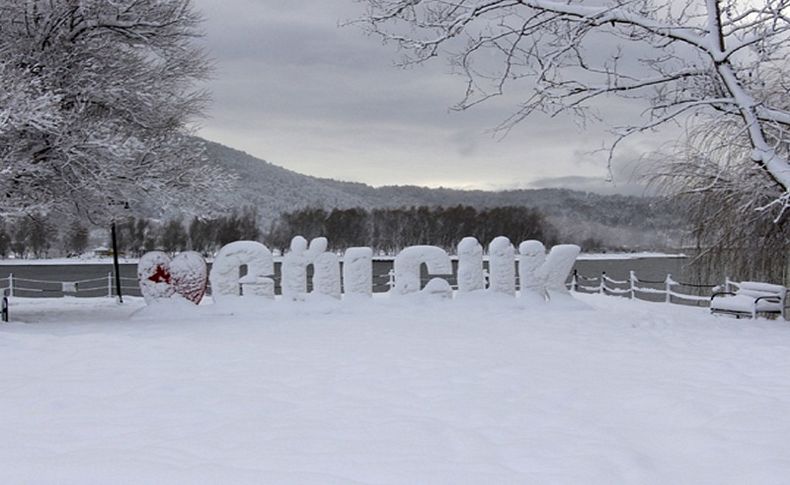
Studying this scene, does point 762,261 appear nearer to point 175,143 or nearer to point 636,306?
point 636,306

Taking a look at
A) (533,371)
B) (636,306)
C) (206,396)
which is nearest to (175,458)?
(206,396)

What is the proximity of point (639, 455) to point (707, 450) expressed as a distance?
1.84ft

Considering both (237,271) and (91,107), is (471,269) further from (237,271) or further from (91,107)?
(91,107)

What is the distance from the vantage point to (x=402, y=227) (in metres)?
108

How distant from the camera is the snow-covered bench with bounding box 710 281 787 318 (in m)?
13.4

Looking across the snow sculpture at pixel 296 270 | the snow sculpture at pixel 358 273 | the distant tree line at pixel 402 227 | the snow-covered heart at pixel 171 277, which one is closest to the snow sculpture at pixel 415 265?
the snow sculpture at pixel 358 273

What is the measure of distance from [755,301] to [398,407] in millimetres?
10543

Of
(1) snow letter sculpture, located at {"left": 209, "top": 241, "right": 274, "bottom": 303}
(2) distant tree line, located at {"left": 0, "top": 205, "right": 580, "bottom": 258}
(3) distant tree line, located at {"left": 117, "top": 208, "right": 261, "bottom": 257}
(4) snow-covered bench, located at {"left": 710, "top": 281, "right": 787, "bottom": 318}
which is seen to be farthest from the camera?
(2) distant tree line, located at {"left": 0, "top": 205, "right": 580, "bottom": 258}

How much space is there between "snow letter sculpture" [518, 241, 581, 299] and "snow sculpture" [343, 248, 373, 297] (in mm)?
3468

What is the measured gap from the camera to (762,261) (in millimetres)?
15242

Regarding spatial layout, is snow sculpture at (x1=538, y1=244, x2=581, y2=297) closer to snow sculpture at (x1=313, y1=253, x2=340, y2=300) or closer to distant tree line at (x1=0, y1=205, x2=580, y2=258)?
snow sculpture at (x1=313, y1=253, x2=340, y2=300)

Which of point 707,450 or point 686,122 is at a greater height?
point 686,122

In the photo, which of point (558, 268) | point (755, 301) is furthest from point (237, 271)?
point (755, 301)

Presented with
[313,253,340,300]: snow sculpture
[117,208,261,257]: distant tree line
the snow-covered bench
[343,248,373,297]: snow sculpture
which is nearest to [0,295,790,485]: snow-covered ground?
the snow-covered bench
